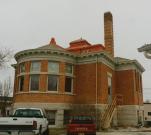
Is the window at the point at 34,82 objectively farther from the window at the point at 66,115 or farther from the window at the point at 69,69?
the window at the point at 66,115

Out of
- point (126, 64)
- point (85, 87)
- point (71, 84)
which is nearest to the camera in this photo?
point (85, 87)

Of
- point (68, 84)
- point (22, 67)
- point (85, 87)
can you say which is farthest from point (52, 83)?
point (22, 67)

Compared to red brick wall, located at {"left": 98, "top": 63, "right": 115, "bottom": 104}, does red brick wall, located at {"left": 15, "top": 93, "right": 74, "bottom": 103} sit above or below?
below

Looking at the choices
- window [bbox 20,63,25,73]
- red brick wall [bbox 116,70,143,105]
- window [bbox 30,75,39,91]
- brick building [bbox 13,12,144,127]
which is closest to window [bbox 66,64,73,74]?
brick building [bbox 13,12,144,127]

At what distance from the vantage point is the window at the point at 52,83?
91.3 feet

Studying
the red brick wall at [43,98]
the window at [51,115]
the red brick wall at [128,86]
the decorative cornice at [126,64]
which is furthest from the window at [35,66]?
the red brick wall at [128,86]

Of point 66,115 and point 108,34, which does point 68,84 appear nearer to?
point 66,115

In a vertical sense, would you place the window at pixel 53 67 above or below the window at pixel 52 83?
above

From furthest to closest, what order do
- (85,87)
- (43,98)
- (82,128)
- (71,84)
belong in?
(71,84) < (85,87) < (43,98) < (82,128)

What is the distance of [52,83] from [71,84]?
2.32m

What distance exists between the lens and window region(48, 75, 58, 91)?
2783 cm

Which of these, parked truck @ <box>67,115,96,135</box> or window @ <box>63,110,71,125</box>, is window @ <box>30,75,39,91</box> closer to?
window @ <box>63,110,71,125</box>

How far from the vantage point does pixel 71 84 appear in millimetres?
29250

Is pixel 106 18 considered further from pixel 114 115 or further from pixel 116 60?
pixel 114 115
